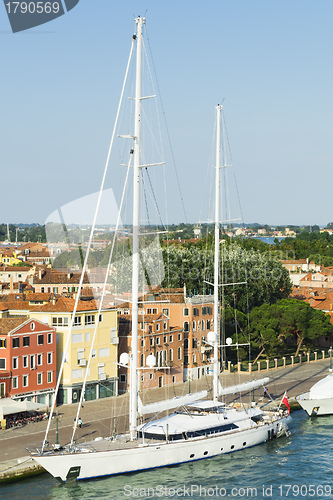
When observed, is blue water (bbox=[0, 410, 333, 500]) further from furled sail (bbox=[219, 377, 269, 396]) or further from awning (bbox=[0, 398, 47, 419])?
awning (bbox=[0, 398, 47, 419])

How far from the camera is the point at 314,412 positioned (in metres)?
40.4

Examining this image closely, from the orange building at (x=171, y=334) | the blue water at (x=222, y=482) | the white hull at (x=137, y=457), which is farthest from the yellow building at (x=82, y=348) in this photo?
the blue water at (x=222, y=482)

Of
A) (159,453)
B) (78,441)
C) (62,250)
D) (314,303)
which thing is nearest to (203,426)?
(159,453)

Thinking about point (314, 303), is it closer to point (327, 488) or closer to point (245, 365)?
point (245, 365)

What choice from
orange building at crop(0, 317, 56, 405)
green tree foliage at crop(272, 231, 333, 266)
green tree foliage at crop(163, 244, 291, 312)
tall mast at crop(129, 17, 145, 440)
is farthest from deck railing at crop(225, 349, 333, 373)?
green tree foliage at crop(272, 231, 333, 266)

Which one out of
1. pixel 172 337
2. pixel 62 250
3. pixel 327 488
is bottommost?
pixel 327 488

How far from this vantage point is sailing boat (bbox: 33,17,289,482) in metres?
28.1

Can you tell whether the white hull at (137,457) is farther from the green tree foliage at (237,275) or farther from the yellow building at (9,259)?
the yellow building at (9,259)

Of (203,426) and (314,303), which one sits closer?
(203,426)

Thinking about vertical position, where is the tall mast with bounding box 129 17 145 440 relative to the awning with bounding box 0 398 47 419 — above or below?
above

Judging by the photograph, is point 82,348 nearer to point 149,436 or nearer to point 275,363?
point 149,436

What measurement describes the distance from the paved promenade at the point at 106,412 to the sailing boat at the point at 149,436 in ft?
6.65

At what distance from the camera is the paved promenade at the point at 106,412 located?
102ft

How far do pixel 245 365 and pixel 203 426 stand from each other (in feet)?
61.3
